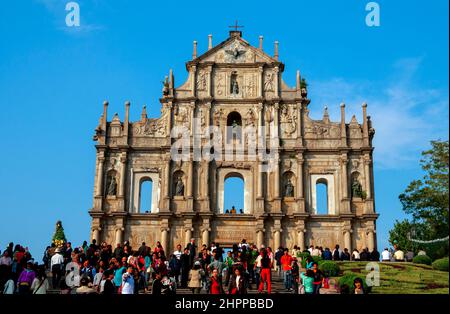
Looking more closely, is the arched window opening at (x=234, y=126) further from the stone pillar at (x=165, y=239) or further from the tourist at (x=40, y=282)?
the tourist at (x=40, y=282)

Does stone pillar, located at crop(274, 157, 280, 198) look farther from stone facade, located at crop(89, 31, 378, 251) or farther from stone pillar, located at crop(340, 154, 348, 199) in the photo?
stone pillar, located at crop(340, 154, 348, 199)

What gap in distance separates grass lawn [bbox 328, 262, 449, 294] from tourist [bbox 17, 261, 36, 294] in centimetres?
1165

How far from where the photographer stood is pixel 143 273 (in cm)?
2259

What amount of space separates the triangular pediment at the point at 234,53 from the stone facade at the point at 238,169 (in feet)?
0.22

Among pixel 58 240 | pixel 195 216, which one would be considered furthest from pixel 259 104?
pixel 58 240

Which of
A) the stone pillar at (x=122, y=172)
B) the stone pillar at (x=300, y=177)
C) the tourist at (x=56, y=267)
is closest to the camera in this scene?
the tourist at (x=56, y=267)

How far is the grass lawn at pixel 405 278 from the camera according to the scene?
21.4 m

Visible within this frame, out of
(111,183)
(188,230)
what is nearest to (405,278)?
(188,230)

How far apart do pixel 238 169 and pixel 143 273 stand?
18.9m

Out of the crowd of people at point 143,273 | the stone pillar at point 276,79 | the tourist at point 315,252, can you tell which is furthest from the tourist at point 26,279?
the stone pillar at point 276,79

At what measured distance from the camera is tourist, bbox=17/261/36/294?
17.2 m

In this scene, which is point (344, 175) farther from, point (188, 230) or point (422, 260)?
point (422, 260)

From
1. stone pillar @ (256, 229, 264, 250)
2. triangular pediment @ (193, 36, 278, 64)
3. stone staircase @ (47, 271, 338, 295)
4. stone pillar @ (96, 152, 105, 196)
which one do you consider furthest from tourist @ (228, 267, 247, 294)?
triangular pediment @ (193, 36, 278, 64)

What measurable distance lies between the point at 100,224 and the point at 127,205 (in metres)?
2.04
